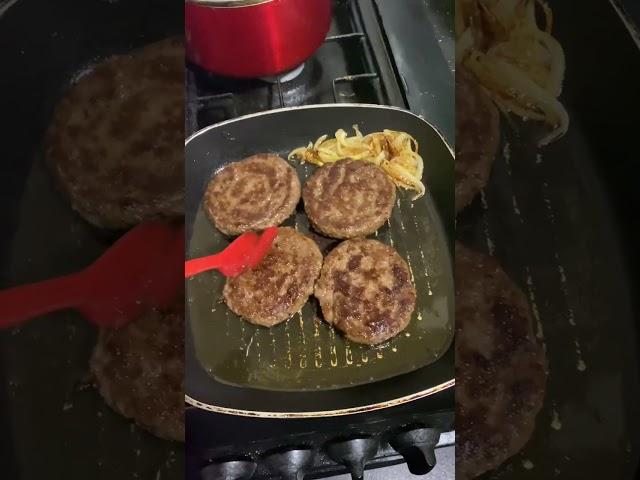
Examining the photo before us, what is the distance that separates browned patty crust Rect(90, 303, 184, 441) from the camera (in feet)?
1.30

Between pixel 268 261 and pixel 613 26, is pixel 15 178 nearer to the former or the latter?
pixel 268 261

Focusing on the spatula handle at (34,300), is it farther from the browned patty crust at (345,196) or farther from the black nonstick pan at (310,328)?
the browned patty crust at (345,196)

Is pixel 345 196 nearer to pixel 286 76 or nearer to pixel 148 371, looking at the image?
pixel 286 76

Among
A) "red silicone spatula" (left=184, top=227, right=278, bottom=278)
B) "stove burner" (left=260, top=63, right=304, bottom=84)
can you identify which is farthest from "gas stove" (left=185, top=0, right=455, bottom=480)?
"red silicone spatula" (left=184, top=227, right=278, bottom=278)

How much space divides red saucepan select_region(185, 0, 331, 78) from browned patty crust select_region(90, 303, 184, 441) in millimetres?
200

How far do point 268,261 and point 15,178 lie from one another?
0.21m

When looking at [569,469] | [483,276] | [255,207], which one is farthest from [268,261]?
[569,469]

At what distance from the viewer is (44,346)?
0.38 m

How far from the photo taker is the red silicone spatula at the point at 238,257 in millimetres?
422

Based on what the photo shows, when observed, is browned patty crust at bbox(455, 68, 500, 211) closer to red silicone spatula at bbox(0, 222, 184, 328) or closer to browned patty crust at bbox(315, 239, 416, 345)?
browned patty crust at bbox(315, 239, 416, 345)

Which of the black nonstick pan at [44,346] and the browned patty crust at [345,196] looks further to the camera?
the browned patty crust at [345,196]

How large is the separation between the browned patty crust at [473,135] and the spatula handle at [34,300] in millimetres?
300

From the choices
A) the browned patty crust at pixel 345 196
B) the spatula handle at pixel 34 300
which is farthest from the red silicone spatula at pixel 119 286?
the browned patty crust at pixel 345 196

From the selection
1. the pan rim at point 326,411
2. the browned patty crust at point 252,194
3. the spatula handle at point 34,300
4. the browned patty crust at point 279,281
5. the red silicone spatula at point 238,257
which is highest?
the spatula handle at point 34,300
